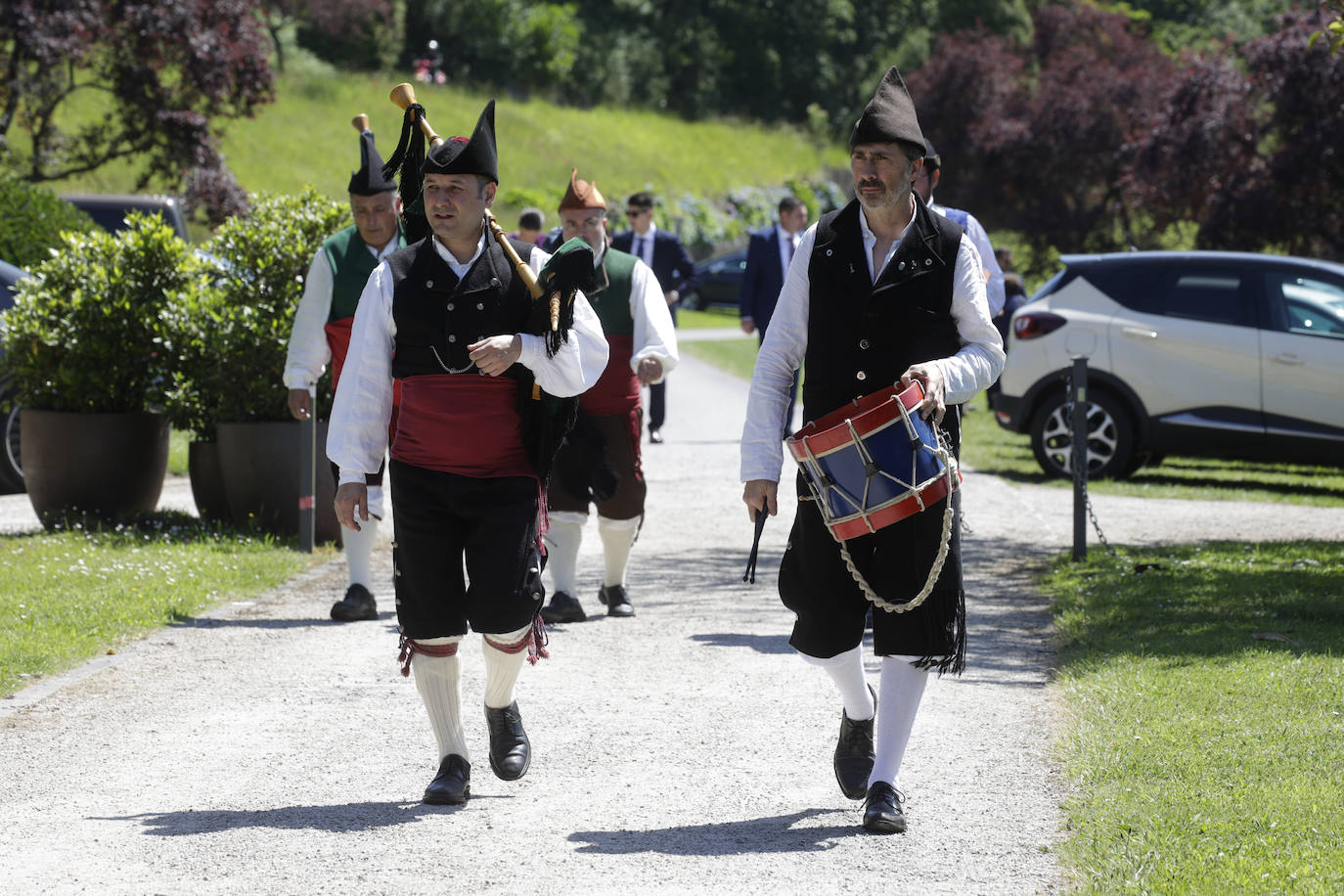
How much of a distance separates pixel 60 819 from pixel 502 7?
54.4 meters

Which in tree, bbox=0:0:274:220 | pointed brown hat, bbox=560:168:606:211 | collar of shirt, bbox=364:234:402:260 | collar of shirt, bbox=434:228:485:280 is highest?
tree, bbox=0:0:274:220

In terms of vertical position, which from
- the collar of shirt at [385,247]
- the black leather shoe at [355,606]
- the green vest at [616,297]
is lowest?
the black leather shoe at [355,606]

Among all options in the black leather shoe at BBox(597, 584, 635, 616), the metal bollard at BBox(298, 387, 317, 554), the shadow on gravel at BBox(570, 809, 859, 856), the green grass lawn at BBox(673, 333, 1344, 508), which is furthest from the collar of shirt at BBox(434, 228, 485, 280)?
the green grass lawn at BBox(673, 333, 1344, 508)

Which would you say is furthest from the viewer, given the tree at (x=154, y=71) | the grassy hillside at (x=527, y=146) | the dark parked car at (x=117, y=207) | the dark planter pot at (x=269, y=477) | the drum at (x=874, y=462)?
the grassy hillside at (x=527, y=146)

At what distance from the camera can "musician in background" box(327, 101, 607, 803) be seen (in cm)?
509

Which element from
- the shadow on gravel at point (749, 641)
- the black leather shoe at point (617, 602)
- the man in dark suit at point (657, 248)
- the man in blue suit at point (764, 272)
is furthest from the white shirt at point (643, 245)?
the shadow on gravel at point (749, 641)

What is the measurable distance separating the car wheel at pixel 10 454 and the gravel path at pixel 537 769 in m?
4.15

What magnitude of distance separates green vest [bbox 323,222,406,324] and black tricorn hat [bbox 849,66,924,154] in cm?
343

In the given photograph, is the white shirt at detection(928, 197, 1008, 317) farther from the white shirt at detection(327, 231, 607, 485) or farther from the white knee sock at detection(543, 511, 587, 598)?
the white shirt at detection(327, 231, 607, 485)

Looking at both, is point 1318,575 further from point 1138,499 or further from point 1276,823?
point 1276,823

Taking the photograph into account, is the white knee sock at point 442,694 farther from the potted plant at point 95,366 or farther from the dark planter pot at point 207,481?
the potted plant at point 95,366

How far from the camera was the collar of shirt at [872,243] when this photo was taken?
4.92 m

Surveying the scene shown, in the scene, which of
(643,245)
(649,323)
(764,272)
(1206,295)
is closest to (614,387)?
(649,323)

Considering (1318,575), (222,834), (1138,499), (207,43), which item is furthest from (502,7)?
(222,834)
